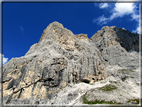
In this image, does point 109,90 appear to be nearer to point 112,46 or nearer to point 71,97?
point 71,97

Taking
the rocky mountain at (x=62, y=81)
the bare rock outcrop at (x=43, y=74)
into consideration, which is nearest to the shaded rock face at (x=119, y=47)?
the rocky mountain at (x=62, y=81)

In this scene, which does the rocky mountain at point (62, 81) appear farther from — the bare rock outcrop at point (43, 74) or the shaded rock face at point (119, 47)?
the shaded rock face at point (119, 47)

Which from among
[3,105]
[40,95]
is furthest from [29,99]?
[3,105]

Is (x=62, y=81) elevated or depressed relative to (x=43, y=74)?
depressed

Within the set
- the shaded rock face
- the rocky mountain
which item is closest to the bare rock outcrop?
the rocky mountain

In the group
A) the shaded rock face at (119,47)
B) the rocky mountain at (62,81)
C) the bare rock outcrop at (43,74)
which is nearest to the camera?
the rocky mountain at (62,81)

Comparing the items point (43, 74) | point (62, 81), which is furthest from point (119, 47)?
point (43, 74)

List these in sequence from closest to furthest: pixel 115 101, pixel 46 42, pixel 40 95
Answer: pixel 115 101
pixel 40 95
pixel 46 42

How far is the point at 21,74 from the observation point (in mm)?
60625

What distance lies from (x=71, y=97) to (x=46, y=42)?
5361 centimetres

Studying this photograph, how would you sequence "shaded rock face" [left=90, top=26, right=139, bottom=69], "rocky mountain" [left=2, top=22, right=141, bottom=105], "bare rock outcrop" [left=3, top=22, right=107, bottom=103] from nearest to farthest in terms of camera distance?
1. "rocky mountain" [left=2, top=22, right=141, bottom=105]
2. "bare rock outcrop" [left=3, top=22, right=107, bottom=103]
3. "shaded rock face" [left=90, top=26, right=139, bottom=69]

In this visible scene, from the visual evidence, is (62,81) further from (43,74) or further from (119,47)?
(119,47)

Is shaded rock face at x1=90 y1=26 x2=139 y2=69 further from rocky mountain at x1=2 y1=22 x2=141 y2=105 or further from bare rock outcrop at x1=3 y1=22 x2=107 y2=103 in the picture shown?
bare rock outcrop at x1=3 y1=22 x2=107 y2=103

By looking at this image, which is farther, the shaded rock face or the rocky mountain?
the shaded rock face
